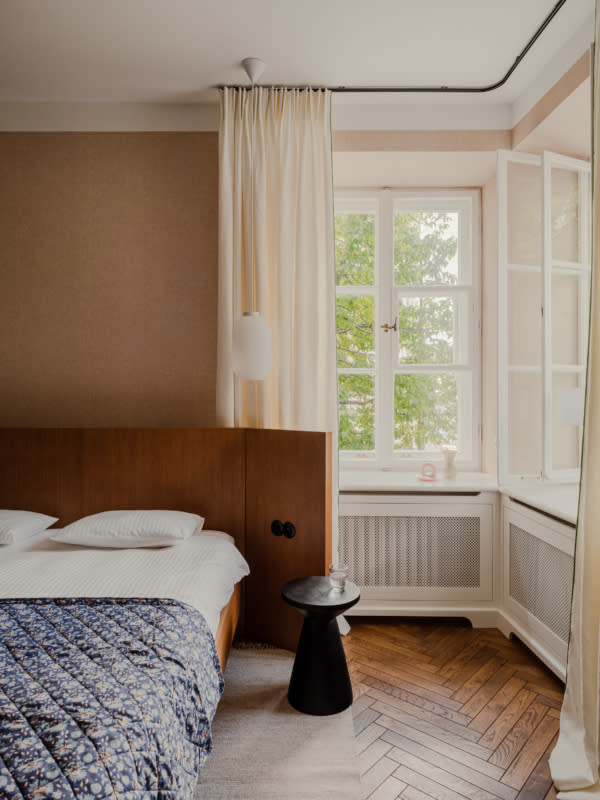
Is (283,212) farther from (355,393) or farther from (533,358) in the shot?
(533,358)

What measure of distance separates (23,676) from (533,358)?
249cm

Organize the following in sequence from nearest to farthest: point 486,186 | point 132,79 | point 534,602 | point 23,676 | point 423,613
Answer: point 23,676 < point 534,602 < point 132,79 < point 423,613 < point 486,186

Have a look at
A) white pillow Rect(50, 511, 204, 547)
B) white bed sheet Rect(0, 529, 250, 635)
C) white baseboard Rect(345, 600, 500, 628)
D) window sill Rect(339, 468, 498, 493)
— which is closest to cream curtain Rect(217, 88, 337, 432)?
window sill Rect(339, 468, 498, 493)

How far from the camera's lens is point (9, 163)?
2730mm

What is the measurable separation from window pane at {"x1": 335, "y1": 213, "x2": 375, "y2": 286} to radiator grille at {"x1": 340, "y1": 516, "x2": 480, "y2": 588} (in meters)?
1.45

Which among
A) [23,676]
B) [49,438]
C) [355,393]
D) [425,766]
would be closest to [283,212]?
[355,393]

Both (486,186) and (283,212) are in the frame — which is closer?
(283,212)

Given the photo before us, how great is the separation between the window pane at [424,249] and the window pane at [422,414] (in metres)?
0.61

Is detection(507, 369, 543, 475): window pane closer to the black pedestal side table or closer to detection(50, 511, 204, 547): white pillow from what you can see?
the black pedestal side table

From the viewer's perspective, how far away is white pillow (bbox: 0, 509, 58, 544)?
2137 mm

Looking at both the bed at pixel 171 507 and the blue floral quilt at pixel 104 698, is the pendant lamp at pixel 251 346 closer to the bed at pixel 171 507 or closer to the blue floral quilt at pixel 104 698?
the bed at pixel 171 507

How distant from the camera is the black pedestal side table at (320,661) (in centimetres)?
189

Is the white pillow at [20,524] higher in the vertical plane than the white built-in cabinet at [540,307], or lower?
lower

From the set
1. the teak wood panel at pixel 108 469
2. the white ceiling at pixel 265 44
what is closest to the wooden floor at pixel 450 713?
the teak wood panel at pixel 108 469
